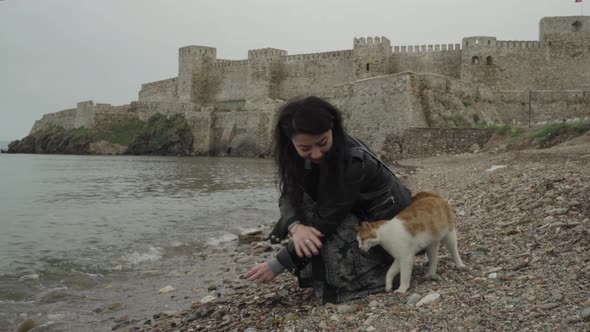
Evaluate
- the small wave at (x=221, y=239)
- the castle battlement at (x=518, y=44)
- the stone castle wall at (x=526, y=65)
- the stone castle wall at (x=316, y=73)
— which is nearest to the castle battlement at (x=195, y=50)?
the stone castle wall at (x=316, y=73)

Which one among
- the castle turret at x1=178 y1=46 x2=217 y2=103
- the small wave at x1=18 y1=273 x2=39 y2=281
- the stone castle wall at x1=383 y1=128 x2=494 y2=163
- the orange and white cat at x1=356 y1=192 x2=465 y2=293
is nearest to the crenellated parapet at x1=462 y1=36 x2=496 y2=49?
the stone castle wall at x1=383 y1=128 x2=494 y2=163

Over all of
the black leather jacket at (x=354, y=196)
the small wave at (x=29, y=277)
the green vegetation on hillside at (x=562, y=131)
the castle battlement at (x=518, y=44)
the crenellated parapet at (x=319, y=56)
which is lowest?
the small wave at (x=29, y=277)

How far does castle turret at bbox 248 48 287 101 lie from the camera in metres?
Result: 42.3

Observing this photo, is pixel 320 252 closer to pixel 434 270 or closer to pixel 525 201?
pixel 434 270

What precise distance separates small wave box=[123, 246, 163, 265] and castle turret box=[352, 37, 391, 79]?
27.7 meters

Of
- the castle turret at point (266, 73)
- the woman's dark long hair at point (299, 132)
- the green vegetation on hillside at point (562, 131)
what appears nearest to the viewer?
the woman's dark long hair at point (299, 132)

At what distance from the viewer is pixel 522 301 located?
2.91m

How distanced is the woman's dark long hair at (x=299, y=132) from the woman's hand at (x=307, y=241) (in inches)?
8.5

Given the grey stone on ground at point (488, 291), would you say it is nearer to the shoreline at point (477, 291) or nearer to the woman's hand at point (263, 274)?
the shoreline at point (477, 291)

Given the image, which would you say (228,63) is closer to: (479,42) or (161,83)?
(161,83)

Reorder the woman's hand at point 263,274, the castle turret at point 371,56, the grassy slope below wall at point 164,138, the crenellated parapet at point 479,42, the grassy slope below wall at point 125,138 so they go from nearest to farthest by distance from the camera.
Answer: the woman's hand at point 263,274 < the crenellated parapet at point 479,42 < the castle turret at point 371,56 < the grassy slope below wall at point 164,138 < the grassy slope below wall at point 125,138

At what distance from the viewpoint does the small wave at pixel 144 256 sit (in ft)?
24.6

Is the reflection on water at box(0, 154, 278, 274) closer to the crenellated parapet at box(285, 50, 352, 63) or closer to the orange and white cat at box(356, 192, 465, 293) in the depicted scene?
the orange and white cat at box(356, 192, 465, 293)

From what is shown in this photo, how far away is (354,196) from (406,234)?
1.36 feet
